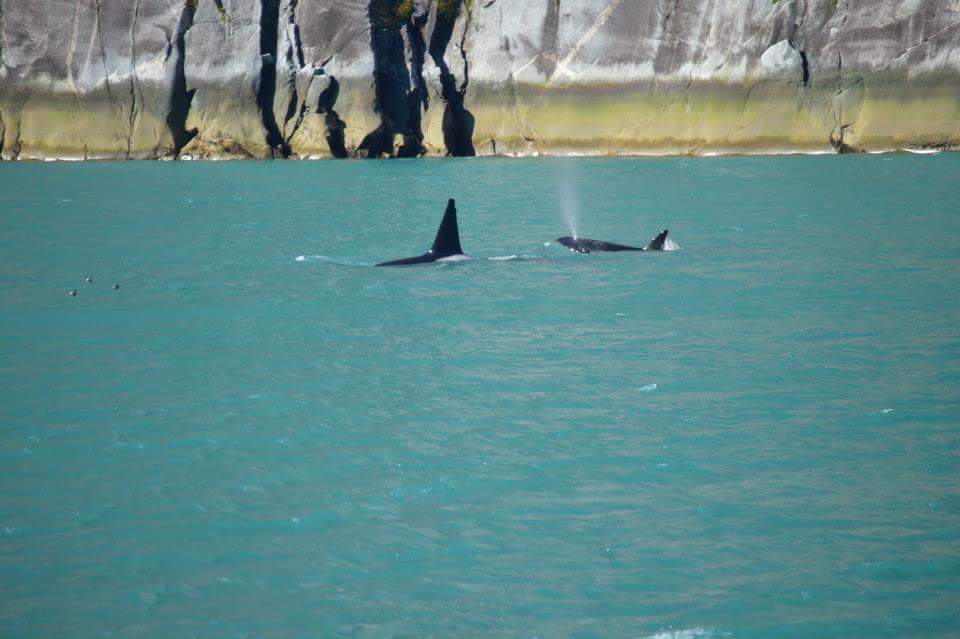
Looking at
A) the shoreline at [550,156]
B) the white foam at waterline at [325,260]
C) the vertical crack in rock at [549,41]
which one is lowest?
the white foam at waterline at [325,260]

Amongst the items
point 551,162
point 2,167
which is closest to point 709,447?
point 551,162

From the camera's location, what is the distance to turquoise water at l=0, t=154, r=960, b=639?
8.20 meters

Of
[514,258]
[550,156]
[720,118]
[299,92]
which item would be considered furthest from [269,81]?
[514,258]

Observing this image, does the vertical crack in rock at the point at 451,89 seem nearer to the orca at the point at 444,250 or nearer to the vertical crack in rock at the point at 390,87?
the vertical crack in rock at the point at 390,87

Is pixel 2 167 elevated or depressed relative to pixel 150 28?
depressed

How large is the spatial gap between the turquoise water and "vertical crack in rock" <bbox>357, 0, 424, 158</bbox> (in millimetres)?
43163

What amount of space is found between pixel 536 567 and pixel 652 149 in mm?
57439

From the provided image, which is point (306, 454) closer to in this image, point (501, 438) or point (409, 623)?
point (501, 438)

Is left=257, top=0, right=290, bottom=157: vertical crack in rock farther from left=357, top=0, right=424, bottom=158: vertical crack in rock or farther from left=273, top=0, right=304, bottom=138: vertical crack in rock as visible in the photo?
left=357, top=0, right=424, bottom=158: vertical crack in rock

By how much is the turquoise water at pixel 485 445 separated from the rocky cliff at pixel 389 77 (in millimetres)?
39944

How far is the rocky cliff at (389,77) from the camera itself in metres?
62.9

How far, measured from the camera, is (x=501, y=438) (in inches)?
459

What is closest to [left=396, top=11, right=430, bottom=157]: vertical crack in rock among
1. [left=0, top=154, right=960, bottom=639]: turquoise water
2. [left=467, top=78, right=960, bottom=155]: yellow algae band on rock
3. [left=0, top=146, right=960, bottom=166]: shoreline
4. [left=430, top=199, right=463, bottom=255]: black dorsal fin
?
[left=0, top=146, right=960, bottom=166]: shoreline

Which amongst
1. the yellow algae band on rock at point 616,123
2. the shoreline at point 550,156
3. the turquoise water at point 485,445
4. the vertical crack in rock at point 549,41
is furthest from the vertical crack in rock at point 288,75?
the turquoise water at point 485,445
